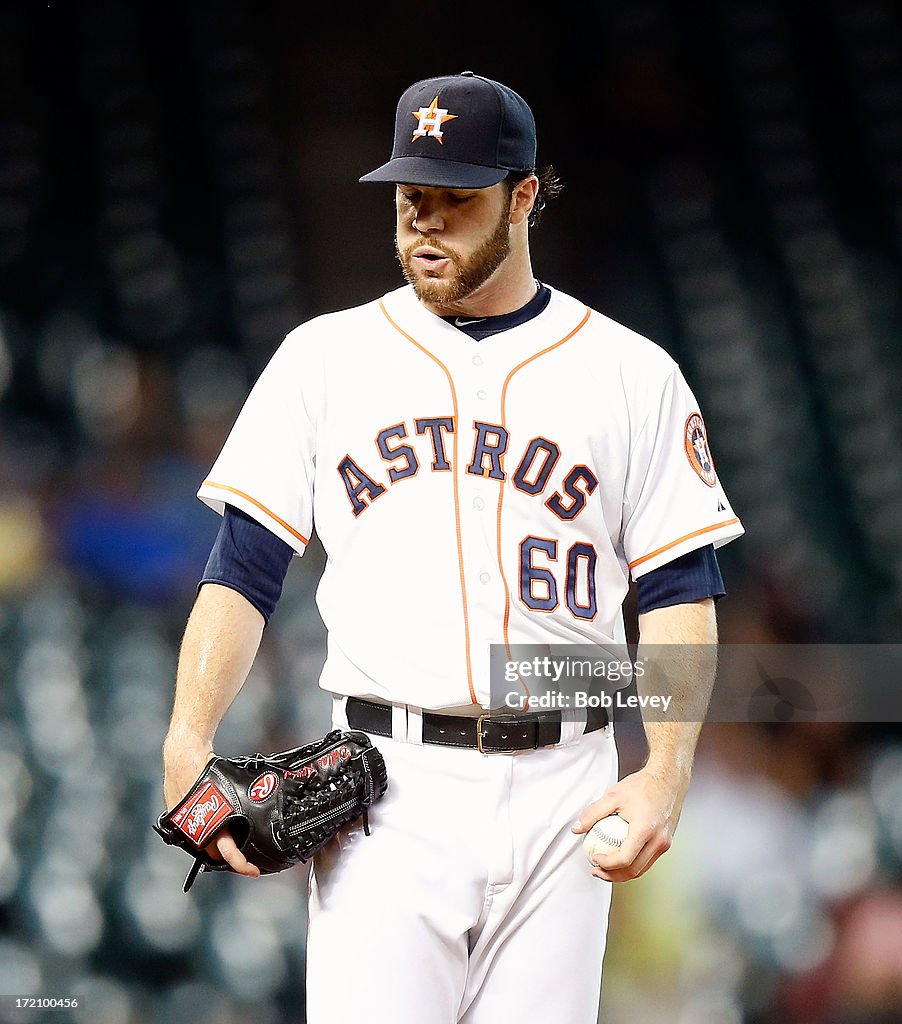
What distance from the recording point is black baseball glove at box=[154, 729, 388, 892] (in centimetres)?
122

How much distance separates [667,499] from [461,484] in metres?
0.24

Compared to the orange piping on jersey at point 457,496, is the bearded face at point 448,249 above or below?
above

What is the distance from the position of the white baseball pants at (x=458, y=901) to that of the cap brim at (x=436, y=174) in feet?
1.98

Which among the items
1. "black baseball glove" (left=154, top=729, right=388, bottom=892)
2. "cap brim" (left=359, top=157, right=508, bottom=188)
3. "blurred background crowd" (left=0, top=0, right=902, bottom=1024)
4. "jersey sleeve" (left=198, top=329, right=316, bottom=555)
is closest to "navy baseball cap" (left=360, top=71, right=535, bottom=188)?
"cap brim" (left=359, top=157, right=508, bottom=188)

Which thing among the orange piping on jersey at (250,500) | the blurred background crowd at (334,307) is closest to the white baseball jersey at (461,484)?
the orange piping on jersey at (250,500)

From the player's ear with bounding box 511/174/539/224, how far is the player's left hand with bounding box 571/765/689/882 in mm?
655

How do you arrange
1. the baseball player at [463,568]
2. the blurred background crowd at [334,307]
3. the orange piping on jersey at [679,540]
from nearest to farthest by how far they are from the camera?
1. the baseball player at [463,568]
2. the orange piping on jersey at [679,540]
3. the blurred background crowd at [334,307]

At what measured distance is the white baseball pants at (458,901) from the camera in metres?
1.31

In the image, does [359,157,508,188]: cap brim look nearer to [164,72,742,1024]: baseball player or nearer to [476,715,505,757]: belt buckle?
[164,72,742,1024]: baseball player

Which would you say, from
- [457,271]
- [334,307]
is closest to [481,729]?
[457,271]

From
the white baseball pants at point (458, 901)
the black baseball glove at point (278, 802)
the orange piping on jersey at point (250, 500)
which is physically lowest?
the white baseball pants at point (458, 901)

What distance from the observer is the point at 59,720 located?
2.54 metres

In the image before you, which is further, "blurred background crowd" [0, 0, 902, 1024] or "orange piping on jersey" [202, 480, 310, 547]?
"blurred background crowd" [0, 0, 902, 1024]

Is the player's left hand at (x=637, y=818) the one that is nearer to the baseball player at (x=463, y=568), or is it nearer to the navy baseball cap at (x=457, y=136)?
the baseball player at (x=463, y=568)
